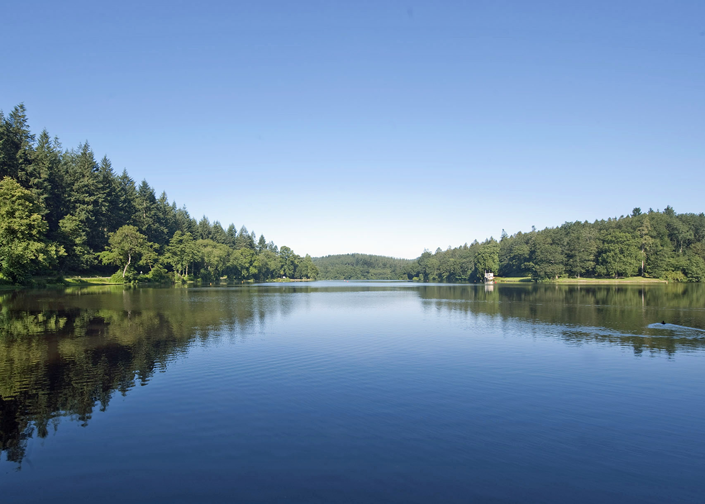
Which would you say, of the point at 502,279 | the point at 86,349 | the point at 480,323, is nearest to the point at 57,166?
the point at 86,349

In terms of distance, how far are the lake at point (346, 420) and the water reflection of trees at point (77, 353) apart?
11 cm

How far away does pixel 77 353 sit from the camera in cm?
1986

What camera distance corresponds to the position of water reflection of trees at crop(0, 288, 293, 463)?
12281 mm

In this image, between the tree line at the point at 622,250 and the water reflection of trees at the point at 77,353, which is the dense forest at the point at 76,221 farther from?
the tree line at the point at 622,250

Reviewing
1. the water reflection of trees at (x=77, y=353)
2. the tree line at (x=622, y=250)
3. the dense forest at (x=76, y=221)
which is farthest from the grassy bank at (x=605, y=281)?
the water reflection of trees at (x=77, y=353)

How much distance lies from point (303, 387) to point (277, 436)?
462cm

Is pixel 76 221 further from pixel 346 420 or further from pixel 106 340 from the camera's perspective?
pixel 346 420

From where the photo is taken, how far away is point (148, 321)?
32.2m

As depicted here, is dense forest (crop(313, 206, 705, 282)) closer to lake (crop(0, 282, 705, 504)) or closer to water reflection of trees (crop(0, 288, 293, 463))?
lake (crop(0, 282, 705, 504))

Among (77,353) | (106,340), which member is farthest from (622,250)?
(77,353)

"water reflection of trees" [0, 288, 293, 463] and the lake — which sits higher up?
"water reflection of trees" [0, 288, 293, 463]

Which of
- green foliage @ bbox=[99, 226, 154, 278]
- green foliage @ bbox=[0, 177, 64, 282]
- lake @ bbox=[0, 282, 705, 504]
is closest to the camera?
lake @ bbox=[0, 282, 705, 504]

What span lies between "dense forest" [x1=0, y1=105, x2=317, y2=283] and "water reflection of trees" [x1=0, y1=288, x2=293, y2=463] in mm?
26614

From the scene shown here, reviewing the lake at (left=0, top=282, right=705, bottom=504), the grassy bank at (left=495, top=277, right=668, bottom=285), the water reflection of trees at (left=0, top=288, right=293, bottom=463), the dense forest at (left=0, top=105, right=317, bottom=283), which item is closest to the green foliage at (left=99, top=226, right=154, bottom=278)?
the dense forest at (left=0, top=105, right=317, bottom=283)
